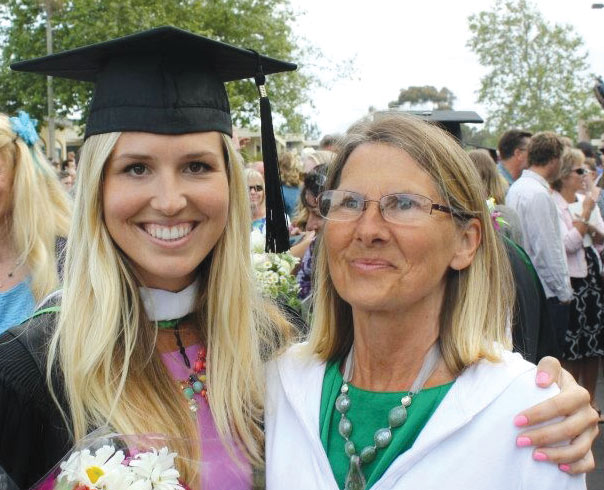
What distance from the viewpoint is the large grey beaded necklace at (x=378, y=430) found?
1.82m

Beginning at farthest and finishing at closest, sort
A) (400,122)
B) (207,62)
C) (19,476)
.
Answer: (207,62) → (400,122) → (19,476)

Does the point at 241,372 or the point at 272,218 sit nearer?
the point at 241,372

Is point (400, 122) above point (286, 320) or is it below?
above

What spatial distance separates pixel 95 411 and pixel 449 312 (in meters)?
0.99

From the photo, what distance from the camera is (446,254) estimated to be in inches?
74.9

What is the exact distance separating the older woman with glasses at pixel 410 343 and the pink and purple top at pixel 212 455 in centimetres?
9

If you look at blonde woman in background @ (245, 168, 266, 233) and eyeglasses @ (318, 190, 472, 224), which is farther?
blonde woman in background @ (245, 168, 266, 233)

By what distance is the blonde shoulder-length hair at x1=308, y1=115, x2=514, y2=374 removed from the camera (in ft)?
6.16

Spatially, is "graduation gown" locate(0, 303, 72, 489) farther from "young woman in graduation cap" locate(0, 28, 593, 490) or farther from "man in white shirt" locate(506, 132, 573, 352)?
"man in white shirt" locate(506, 132, 573, 352)

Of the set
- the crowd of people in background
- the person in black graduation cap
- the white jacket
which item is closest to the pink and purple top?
the person in black graduation cap

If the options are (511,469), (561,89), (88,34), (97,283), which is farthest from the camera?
(561,89)

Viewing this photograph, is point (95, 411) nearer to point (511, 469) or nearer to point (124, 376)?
point (124, 376)

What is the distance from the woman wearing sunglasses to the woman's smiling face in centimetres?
482

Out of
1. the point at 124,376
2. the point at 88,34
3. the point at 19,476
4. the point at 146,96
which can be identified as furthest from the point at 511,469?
the point at 88,34
